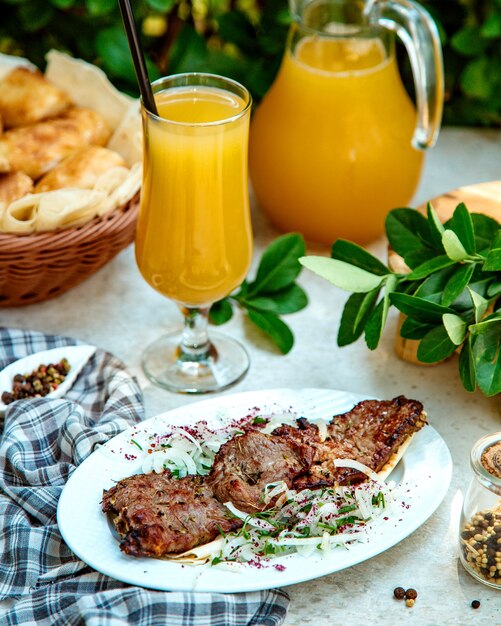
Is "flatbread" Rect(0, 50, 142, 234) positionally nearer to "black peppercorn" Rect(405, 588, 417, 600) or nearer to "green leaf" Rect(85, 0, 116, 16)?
"green leaf" Rect(85, 0, 116, 16)

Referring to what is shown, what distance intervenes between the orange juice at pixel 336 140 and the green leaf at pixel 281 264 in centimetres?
16

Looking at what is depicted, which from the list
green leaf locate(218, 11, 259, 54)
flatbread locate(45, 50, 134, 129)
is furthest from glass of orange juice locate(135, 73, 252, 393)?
green leaf locate(218, 11, 259, 54)

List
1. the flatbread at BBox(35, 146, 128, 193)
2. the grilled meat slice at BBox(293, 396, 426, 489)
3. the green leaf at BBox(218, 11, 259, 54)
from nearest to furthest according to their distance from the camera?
1. the grilled meat slice at BBox(293, 396, 426, 489)
2. the flatbread at BBox(35, 146, 128, 193)
3. the green leaf at BBox(218, 11, 259, 54)

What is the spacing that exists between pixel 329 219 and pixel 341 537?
84cm

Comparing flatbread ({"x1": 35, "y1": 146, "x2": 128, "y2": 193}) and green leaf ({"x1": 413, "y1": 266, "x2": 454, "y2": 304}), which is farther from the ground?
green leaf ({"x1": 413, "y1": 266, "x2": 454, "y2": 304})

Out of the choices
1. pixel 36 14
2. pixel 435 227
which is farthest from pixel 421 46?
pixel 36 14

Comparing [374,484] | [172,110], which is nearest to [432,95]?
[172,110]

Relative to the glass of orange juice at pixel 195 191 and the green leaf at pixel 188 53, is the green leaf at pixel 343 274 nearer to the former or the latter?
the glass of orange juice at pixel 195 191

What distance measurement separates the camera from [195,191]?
146cm

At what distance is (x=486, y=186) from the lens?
5.99ft

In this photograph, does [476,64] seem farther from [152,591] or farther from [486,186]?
[152,591]

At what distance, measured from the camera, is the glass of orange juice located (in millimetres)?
1435

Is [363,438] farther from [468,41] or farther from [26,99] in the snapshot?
[468,41]

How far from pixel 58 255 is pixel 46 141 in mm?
278
